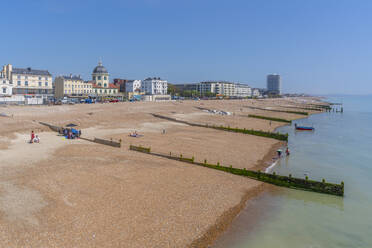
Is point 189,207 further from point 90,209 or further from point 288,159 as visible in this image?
point 288,159

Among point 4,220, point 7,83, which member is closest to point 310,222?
point 4,220

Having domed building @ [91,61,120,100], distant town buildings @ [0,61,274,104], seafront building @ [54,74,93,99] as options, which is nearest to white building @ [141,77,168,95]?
distant town buildings @ [0,61,274,104]

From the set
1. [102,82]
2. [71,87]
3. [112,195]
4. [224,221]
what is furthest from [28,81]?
[224,221]

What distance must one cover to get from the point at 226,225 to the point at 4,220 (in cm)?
1224

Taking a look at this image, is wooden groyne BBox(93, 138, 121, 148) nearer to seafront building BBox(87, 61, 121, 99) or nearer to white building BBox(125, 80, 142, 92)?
seafront building BBox(87, 61, 121, 99)

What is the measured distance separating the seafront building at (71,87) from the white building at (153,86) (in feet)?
158

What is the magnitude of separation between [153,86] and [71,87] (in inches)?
2243

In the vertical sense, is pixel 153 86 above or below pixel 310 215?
above

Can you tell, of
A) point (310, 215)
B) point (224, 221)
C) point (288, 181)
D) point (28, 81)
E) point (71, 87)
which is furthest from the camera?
point (71, 87)

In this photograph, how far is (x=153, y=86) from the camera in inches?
5807

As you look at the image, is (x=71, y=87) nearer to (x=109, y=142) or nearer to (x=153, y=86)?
(x=153, y=86)

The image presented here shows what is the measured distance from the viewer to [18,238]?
39.4ft

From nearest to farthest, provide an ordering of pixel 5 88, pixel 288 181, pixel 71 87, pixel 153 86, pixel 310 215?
pixel 310 215 < pixel 288 181 < pixel 5 88 < pixel 71 87 < pixel 153 86

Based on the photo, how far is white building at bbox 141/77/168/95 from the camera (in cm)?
14725
